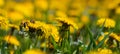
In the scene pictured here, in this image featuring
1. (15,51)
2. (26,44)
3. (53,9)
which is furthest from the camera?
(53,9)

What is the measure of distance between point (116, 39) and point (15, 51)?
2.10 feet

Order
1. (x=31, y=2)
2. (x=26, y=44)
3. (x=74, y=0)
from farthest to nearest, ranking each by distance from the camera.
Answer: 1. (x=74, y=0)
2. (x=31, y=2)
3. (x=26, y=44)

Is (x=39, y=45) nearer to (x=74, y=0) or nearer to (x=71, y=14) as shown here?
(x=71, y=14)

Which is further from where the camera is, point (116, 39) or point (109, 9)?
point (109, 9)

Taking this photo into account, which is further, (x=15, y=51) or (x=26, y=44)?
(x=26, y=44)

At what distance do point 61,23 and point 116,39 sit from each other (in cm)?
36

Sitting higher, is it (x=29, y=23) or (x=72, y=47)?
(x=29, y=23)

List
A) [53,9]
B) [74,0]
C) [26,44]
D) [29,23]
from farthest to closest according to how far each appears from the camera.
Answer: [74,0] → [53,9] → [26,44] → [29,23]

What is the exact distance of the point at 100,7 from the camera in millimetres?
8070

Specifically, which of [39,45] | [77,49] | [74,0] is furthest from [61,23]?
[74,0]

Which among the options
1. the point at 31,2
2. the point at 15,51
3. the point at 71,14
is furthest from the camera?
the point at 31,2

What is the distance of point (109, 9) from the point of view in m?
7.44

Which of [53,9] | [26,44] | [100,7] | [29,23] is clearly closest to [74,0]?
[100,7]

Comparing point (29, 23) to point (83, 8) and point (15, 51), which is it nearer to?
point (15, 51)
